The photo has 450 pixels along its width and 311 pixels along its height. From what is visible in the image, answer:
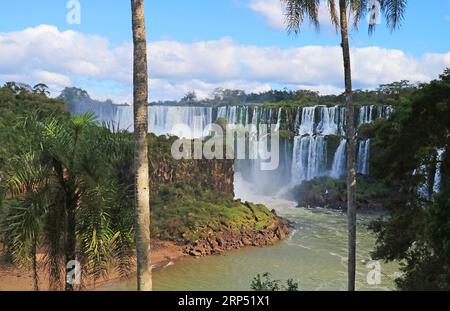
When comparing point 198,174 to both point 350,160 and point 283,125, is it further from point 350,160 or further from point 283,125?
point 350,160

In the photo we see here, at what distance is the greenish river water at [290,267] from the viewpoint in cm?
1950

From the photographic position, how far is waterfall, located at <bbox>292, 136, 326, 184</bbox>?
4588cm

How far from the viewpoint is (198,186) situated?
3256 cm

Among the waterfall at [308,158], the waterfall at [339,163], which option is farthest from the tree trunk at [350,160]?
the waterfall at [308,158]

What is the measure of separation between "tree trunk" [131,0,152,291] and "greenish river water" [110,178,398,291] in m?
13.1

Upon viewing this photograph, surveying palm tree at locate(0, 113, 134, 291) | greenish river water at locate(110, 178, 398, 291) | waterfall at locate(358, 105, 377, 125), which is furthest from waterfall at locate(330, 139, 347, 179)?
palm tree at locate(0, 113, 134, 291)

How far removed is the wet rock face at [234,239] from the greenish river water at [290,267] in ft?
1.76

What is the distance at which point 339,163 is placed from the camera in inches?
1772

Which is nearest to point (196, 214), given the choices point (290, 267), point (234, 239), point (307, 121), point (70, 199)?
point (234, 239)

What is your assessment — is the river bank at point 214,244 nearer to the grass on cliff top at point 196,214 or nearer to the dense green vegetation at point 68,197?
the grass on cliff top at point 196,214

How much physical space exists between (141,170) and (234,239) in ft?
68.5
